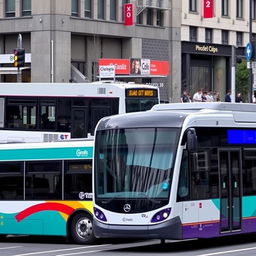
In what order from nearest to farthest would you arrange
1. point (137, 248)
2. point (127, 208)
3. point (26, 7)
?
point (127, 208) < point (137, 248) < point (26, 7)

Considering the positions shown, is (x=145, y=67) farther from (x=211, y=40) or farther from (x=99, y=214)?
(x=99, y=214)

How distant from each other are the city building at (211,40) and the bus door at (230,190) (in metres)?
46.9

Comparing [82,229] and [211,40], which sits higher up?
[211,40]

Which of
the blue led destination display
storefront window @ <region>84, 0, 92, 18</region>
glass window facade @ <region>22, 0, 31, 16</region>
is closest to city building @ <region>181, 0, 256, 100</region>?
storefront window @ <region>84, 0, 92, 18</region>

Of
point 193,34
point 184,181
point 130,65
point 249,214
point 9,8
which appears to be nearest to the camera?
point 184,181

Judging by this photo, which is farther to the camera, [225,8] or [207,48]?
[225,8]

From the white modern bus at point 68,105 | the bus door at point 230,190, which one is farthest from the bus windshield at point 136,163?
the white modern bus at point 68,105

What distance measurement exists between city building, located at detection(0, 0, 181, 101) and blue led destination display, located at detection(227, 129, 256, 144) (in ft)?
115

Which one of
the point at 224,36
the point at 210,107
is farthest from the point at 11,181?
the point at 224,36

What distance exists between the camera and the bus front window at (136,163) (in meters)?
18.3

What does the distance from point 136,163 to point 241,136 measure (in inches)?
106

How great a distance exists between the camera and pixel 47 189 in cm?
2184

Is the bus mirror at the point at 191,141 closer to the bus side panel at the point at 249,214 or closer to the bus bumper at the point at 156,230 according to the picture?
the bus bumper at the point at 156,230

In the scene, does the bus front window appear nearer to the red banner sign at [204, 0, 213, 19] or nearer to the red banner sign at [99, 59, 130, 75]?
the red banner sign at [99, 59, 130, 75]
